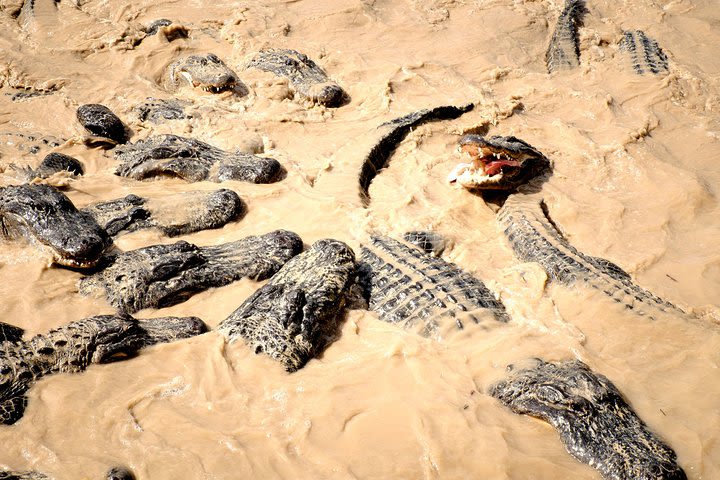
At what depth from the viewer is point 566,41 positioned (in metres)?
8.07

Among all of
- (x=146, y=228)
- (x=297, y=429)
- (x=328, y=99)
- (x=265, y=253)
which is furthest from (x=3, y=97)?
(x=297, y=429)

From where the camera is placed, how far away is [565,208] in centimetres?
556

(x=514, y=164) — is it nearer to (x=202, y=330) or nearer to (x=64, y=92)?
(x=202, y=330)

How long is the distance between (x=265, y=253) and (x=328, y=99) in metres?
2.98

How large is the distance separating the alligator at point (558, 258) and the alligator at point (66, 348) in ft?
9.91

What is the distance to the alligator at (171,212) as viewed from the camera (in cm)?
468

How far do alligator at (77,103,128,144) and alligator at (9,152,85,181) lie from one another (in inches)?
20.6

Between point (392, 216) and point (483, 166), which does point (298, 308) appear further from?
point (483, 166)

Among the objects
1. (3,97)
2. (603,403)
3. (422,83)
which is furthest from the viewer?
(422,83)

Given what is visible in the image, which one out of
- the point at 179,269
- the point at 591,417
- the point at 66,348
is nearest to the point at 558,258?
the point at 591,417

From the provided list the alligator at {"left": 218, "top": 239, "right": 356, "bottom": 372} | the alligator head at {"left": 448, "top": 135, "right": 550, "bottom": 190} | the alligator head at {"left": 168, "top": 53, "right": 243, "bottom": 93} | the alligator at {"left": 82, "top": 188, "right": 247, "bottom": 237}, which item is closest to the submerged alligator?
the alligator head at {"left": 448, "top": 135, "right": 550, "bottom": 190}

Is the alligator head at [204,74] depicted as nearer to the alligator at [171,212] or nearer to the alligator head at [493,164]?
the alligator at [171,212]

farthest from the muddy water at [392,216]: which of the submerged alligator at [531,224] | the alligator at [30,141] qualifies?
the submerged alligator at [531,224]

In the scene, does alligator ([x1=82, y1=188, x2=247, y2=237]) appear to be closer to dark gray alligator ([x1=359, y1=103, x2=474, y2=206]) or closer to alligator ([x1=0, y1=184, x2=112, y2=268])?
alligator ([x1=0, y1=184, x2=112, y2=268])
